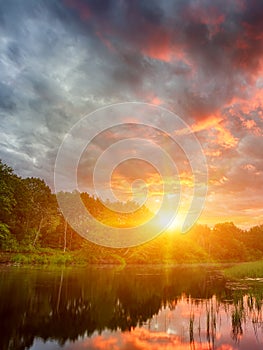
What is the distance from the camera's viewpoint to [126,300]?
2470cm

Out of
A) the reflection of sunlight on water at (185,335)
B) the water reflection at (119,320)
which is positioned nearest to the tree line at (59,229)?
the water reflection at (119,320)

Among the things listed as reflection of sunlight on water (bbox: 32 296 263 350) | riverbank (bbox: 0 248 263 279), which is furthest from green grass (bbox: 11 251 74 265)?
reflection of sunlight on water (bbox: 32 296 263 350)

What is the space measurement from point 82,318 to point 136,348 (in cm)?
571

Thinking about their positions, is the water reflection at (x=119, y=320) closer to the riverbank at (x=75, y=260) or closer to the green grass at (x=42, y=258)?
the riverbank at (x=75, y=260)

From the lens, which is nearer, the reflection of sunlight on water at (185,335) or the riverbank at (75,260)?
the reflection of sunlight on water at (185,335)

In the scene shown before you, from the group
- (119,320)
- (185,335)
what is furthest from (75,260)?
(185,335)

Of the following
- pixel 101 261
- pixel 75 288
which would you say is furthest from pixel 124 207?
pixel 75 288

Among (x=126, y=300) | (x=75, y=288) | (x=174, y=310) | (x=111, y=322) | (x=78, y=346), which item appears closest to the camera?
(x=78, y=346)

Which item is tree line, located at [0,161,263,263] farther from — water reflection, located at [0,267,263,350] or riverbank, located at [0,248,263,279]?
water reflection, located at [0,267,263,350]

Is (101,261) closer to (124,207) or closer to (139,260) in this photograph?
(139,260)

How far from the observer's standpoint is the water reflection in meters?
13.6

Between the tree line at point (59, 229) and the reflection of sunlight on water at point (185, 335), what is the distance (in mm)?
36671

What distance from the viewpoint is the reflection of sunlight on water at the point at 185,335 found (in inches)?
527

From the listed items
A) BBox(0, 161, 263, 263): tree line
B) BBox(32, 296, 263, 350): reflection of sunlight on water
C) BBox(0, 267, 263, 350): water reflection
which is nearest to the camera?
BBox(32, 296, 263, 350): reflection of sunlight on water
